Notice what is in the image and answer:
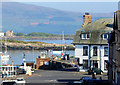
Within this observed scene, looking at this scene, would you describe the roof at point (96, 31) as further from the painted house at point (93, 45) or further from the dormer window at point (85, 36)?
the dormer window at point (85, 36)

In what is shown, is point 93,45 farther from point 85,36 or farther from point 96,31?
point 96,31

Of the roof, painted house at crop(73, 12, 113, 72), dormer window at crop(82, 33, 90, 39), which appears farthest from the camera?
dormer window at crop(82, 33, 90, 39)

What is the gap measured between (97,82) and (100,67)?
16075mm

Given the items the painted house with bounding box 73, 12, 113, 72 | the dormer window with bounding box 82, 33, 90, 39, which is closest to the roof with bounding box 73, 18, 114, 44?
the painted house with bounding box 73, 12, 113, 72

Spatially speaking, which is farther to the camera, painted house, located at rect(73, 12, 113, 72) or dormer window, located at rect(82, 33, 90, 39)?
dormer window, located at rect(82, 33, 90, 39)

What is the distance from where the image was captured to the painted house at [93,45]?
59.8 m

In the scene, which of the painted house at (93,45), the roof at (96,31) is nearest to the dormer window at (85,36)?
the painted house at (93,45)

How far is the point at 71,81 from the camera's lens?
156ft

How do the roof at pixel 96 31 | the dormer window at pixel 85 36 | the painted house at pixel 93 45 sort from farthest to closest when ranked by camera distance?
1. the dormer window at pixel 85 36
2. the roof at pixel 96 31
3. the painted house at pixel 93 45

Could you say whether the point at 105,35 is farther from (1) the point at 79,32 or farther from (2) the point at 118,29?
(2) the point at 118,29

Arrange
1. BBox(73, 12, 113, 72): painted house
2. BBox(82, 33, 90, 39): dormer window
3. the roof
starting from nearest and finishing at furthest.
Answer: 1. BBox(73, 12, 113, 72): painted house
2. the roof
3. BBox(82, 33, 90, 39): dormer window

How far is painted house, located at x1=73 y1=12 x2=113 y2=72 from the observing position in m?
59.8

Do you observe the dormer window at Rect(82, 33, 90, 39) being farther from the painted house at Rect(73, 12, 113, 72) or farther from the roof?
the roof

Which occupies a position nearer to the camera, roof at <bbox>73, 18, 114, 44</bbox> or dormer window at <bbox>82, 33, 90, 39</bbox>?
roof at <bbox>73, 18, 114, 44</bbox>
